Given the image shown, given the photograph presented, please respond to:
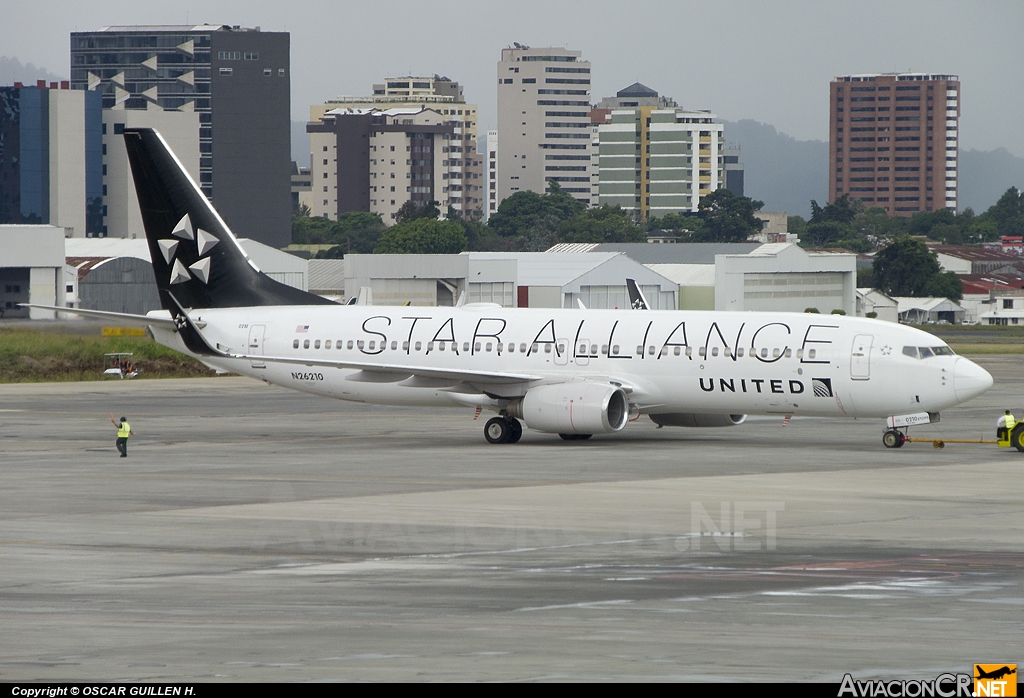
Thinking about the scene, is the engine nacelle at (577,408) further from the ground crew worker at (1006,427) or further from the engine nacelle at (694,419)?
the ground crew worker at (1006,427)

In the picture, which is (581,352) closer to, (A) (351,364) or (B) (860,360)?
(A) (351,364)

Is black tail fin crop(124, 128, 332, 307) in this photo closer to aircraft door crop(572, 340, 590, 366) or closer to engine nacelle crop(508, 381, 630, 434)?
aircraft door crop(572, 340, 590, 366)

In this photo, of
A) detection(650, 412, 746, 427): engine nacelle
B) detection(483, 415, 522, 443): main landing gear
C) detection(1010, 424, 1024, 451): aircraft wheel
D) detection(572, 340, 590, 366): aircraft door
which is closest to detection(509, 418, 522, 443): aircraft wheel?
detection(483, 415, 522, 443): main landing gear

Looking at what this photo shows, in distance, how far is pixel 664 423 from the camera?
44250 mm

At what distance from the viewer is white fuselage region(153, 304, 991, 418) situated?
131ft

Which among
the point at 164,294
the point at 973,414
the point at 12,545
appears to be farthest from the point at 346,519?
the point at 973,414

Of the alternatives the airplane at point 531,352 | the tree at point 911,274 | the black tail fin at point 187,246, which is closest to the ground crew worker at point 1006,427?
the airplane at point 531,352

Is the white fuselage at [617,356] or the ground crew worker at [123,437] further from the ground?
the white fuselage at [617,356]

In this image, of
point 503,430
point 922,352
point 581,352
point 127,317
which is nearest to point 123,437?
Answer: point 127,317

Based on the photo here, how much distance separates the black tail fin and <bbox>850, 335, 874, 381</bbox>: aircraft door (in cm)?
1810

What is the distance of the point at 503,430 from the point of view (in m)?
42.8

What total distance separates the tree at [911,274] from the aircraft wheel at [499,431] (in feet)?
514

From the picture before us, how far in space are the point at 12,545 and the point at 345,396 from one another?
73.2ft

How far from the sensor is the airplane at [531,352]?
4016cm
